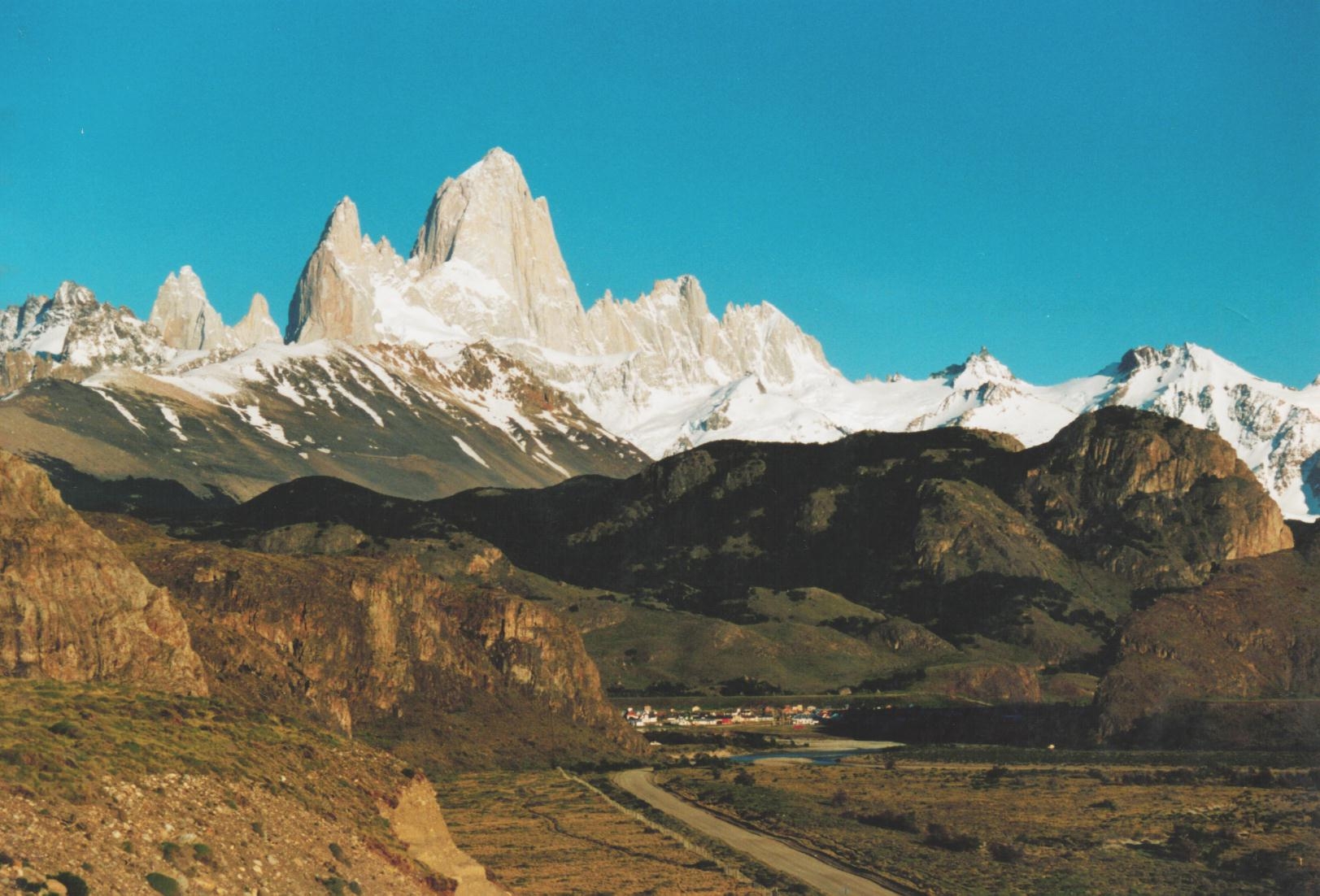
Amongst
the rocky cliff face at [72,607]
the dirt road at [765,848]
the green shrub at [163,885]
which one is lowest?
the dirt road at [765,848]

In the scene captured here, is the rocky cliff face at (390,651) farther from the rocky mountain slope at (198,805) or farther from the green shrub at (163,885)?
the green shrub at (163,885)

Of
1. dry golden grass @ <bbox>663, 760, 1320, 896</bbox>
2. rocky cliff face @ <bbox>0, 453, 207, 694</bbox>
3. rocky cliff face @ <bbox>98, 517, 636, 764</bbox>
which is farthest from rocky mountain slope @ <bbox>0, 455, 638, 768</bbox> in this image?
dry golden grass @ <bbox>663, 760, 1320, 896</bbox>

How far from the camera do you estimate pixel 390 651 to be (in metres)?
151

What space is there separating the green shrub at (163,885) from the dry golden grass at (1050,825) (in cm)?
6059

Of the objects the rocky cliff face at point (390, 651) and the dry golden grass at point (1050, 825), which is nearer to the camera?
the dry golden grass at point (1050, 825)

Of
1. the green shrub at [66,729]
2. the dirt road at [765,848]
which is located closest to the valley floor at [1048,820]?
the dirt road at [765,848]

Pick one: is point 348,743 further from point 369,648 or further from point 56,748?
point 369,648

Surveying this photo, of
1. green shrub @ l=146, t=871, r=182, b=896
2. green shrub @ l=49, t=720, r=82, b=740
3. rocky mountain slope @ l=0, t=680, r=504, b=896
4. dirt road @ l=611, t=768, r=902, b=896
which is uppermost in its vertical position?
green shrub @ l=49, t=720, r=82, b=740

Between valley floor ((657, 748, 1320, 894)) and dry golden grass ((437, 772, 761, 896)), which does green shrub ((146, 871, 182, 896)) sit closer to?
dry golden grass ((437, 772, 761, 896))

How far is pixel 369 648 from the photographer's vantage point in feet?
482

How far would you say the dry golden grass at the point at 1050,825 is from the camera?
98625 millimetres

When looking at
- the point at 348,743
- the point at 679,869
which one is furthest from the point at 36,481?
the point at 679,869

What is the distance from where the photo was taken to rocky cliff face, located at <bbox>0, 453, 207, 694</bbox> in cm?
7425

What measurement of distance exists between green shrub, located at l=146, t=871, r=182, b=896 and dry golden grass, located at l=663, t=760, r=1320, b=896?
6059 centimetres
